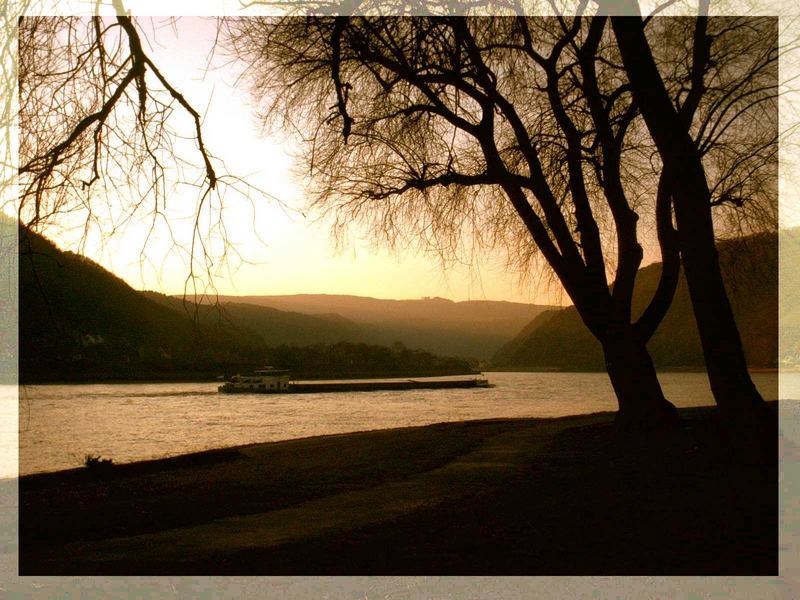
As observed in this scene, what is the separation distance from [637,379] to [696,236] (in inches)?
145

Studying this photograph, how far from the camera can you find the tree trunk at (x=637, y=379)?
11789 millimetres

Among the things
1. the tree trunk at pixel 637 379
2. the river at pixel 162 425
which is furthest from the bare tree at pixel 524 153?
the river at pixel 162 425

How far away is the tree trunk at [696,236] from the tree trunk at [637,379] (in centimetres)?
296

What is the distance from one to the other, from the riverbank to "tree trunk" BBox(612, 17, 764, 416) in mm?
589

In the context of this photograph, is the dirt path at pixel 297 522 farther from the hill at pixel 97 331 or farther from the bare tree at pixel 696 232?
the bare tree at pixel 696 232

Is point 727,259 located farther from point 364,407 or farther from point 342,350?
point 342,350

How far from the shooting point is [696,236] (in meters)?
8.69

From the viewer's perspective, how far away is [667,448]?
10.1 metres

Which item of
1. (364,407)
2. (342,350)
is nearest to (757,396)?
(364,407)

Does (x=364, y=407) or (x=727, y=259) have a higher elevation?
(x=727, y=259)

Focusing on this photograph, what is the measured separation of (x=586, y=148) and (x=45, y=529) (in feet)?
31.7

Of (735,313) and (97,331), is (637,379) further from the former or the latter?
(97,331)

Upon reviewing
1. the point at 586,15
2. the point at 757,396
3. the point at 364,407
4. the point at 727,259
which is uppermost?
the point at 586,15
